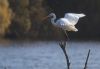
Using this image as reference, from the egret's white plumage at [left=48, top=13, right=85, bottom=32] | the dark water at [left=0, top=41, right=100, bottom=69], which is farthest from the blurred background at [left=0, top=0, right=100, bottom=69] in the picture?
the egret's white plumage at [left=48, top=13, right=85, bottom=32]

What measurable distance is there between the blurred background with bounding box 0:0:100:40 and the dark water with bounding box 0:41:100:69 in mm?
7670

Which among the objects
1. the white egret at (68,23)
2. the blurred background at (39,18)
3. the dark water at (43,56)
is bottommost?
the blurred background at (39,18)

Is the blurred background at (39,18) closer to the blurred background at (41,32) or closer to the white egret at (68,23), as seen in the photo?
the blurred background at (41,32)

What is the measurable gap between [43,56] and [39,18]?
2108cm

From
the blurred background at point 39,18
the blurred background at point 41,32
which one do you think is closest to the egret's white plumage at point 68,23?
the blurred background at point 41,32

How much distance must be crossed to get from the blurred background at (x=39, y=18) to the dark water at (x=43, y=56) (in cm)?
767

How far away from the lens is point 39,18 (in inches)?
2329

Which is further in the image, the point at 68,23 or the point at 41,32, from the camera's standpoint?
the point at 41,32

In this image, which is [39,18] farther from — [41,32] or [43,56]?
[43,56]

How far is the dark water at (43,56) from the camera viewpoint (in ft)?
108

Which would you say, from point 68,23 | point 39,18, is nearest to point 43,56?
point 68,23

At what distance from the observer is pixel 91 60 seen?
35.8 metres

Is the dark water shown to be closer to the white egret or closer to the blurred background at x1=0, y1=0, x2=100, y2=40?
the blurred background at x1=0, y1=0, x2=100, y2=40

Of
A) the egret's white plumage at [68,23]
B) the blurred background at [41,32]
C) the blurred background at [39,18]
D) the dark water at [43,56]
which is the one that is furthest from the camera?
the blurred background at [39,18]
